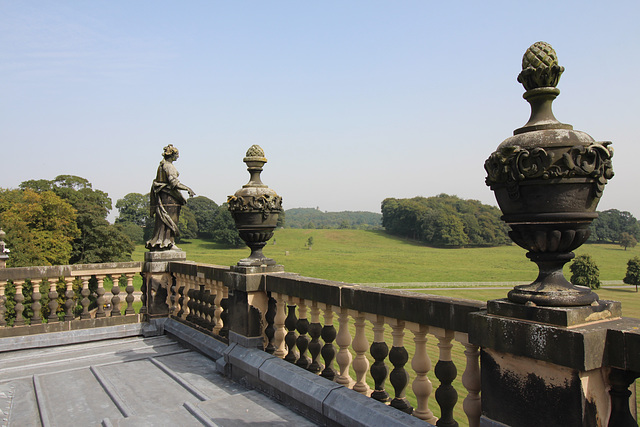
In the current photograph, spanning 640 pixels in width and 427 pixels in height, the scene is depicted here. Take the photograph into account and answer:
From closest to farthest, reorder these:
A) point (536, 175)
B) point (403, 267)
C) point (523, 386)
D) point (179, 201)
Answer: point (536, 175)
point (523, 386)
point (179, 201)
point (403, 267)

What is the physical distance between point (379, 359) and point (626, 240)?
9637 cm

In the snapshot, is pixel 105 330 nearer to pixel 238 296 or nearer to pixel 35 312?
pixel 35 312

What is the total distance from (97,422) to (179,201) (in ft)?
15.5

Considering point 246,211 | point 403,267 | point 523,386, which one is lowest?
point 403,267

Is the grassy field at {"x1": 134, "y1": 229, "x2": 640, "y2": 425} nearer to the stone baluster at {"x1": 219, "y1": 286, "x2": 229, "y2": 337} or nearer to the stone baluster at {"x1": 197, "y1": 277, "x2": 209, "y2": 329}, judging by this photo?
the stone baluster at {"x1": 197, "y1": 277, "x2": 209, "y2": 329}

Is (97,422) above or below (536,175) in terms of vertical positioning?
below

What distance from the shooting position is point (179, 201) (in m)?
8.37

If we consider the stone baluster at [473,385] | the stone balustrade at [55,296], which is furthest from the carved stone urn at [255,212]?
the stone balustrade at [55,296]

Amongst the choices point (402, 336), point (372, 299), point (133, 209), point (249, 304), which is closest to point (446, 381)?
point (402, 336)

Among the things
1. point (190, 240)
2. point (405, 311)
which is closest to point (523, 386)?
point (405, 311)

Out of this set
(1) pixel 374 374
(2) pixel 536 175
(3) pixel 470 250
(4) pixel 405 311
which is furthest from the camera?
(3) pixel 470 250

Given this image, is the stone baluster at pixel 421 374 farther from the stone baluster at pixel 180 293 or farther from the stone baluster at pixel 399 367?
the stone baluster at pixel 180 293

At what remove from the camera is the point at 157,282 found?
803cm

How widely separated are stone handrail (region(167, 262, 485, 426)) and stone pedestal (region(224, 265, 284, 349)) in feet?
0.04
